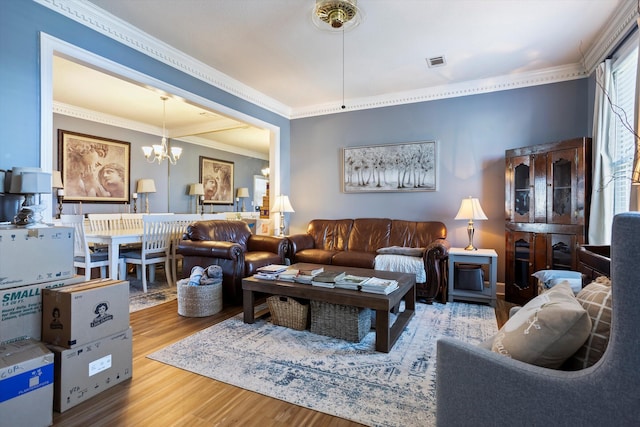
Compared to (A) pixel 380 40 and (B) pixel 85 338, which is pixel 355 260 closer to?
(A) pixel 380 40

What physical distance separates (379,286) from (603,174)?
2.44 metres

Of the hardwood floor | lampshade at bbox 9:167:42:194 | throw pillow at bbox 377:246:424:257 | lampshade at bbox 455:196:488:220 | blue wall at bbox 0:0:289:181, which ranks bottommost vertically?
the hardwood floor

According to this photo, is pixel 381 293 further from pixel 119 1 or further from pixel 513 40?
pixel 119 1

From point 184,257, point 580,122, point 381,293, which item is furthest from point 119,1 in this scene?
point 580,122

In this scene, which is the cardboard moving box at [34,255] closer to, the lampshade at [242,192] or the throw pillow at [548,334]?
the throw pillow at [548,334]

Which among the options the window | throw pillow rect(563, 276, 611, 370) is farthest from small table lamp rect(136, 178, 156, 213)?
the window

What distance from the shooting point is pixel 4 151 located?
2230mm

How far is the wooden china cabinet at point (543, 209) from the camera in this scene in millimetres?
3117

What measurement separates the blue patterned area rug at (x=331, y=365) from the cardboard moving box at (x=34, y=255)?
865mm

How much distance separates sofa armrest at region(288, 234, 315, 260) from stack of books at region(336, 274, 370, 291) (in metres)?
1.68

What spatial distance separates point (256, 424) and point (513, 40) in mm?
3848

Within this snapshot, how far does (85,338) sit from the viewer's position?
172 cm

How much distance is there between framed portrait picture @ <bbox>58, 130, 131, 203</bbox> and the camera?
5035mm

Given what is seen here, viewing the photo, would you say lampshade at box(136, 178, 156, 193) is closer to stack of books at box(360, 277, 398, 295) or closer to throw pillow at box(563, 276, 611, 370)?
stack of books at box(360, 277, 398, 295)
